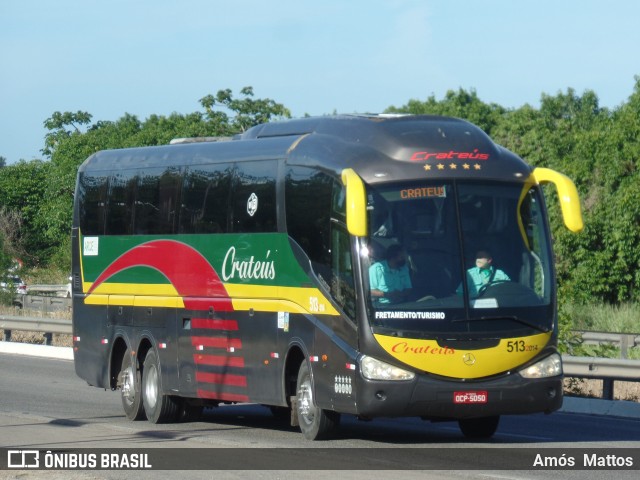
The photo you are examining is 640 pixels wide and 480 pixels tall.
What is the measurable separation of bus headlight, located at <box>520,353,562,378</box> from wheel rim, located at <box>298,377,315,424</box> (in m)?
2.33

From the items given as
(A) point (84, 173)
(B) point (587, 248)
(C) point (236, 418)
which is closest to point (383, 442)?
(C) point (236, 418)

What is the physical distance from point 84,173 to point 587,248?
29461 millimetres

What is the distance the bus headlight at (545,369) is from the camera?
1364 cm

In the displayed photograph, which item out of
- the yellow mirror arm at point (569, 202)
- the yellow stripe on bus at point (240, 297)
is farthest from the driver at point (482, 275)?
the yellow stripe on bus at point (240, 297)

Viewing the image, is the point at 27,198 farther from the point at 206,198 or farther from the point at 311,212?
the point at 311,212

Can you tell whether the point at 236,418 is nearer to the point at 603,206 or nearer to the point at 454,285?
the point at 454,285

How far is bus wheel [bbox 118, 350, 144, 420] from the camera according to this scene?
18.3 metres

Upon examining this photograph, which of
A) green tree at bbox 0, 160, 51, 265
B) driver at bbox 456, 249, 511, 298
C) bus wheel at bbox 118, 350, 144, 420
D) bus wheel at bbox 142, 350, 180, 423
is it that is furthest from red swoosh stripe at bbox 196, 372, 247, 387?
green tree at bbox 0, 160, 51, 265

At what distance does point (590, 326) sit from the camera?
1645 inches

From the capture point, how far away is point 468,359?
43.9ft

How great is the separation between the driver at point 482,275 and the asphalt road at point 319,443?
1606 mm

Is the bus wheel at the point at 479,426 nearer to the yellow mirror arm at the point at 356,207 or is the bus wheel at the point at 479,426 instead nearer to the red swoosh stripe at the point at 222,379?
the red swoosh stripe at the point at 222,379

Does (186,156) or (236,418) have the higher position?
(186,156)

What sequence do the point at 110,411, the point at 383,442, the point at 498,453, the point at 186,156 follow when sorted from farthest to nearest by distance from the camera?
the point at 110,411 → the point at 186,156 → the point at 383,442 → the point at 498,453
